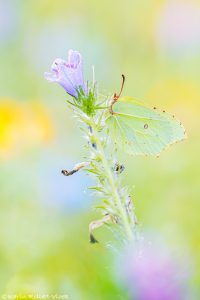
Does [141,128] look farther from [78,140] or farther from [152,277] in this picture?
[78,140]

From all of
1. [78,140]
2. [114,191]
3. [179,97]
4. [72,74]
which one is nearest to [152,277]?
[114,191]

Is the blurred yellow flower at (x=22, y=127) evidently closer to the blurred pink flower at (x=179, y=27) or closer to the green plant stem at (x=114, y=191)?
the blurred pink flower at (x=179, y=27)

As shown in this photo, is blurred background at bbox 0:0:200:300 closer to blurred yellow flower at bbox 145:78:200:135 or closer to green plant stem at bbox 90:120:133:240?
blurred yellow flower at bbox 145:78:200:135

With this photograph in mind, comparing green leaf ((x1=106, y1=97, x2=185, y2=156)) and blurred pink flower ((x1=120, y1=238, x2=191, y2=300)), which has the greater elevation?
green leaf ((x1=106, y1=97, x2=185, y2=156))

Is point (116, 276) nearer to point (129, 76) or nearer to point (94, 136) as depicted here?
point (94, 136)

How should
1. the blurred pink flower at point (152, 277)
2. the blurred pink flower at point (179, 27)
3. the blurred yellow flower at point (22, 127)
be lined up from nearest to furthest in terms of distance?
the blurred pink flower at point (152, 277) → the blurred yellow flower at point (22, 127) → the blurred pink flower at point (179, 27)

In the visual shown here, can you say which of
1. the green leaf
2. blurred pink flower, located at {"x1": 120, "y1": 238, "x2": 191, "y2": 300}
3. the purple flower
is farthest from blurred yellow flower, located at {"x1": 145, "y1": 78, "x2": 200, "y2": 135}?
blurred pink flower, located at {"x1": 120, "y1": 238, "x2": 191, "y2": 300}

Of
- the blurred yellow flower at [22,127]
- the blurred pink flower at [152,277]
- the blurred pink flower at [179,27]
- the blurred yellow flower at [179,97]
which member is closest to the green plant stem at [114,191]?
the blurred pink flower at [152,277]
